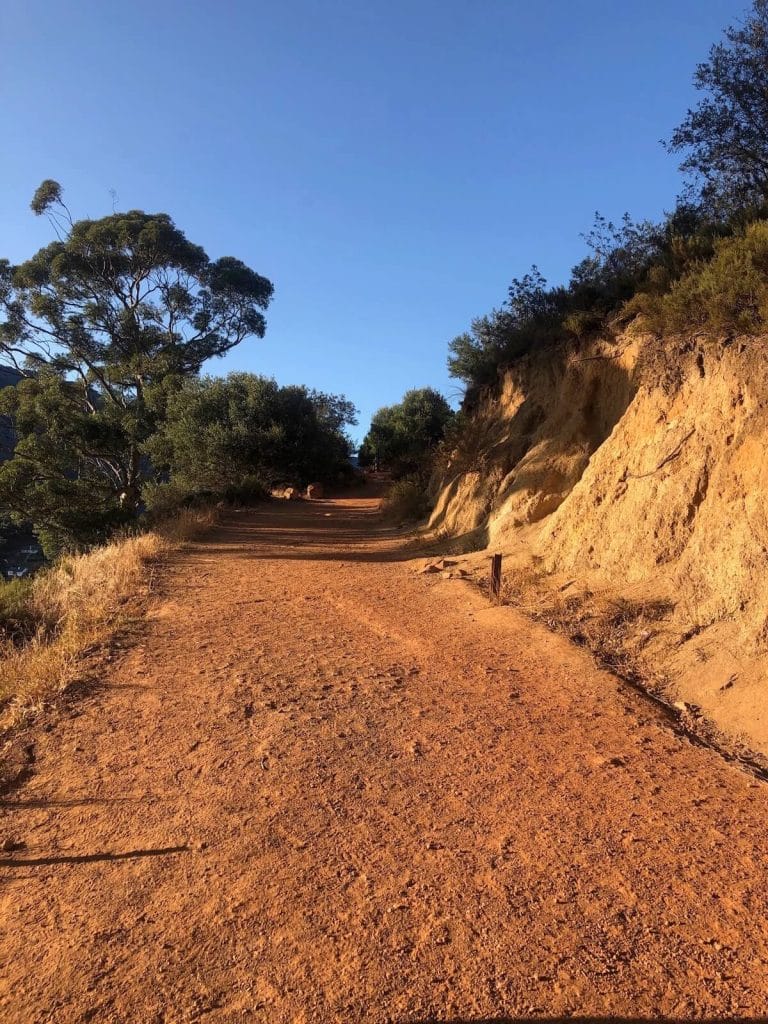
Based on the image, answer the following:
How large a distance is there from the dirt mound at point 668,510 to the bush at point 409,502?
20.0 feet

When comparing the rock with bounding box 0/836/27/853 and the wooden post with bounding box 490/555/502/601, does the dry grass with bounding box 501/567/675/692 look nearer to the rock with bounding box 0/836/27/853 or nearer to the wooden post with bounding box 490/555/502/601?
the wooden post with bounding box 490/555/502/601

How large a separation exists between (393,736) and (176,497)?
839 inches

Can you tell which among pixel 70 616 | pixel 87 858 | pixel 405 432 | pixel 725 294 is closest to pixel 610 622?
pixel 725 294

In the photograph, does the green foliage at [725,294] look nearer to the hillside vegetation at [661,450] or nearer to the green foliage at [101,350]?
the hillside vegetation at [661,450]

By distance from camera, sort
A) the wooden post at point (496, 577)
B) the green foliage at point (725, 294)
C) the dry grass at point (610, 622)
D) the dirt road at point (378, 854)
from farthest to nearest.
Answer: the wooden post at point (496, 577) < the green foliage at point (725, 294) < the dry grass at point (610, 622) < the dirt road at point (378, 854)

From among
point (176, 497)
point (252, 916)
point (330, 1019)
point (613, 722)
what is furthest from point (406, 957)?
point (176, 497)

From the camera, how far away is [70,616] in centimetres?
792

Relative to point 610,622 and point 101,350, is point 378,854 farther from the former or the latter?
point 101,350

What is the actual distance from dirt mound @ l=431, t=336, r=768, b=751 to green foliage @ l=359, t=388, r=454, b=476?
959 inches

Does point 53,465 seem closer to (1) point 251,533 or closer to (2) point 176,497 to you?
(2) point 176,497

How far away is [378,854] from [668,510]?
5495 mm

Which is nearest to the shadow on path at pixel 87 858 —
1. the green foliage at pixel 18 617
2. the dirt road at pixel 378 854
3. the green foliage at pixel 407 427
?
the dirt road at pixel 378 854

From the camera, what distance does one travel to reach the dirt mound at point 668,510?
5609 millimetres

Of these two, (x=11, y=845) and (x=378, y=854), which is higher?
(x=378, y=854)
